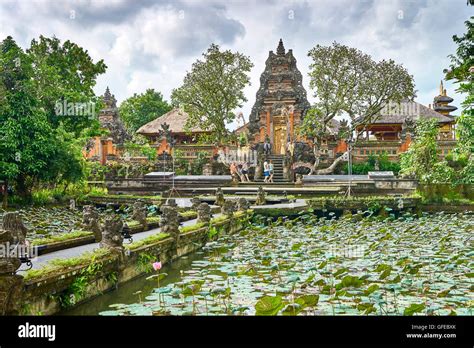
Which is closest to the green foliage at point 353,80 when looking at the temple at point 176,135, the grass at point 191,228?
the temple at point 176,135

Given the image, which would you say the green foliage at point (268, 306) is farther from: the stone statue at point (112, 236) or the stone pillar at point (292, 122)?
the stone pillar at point (292, 122)

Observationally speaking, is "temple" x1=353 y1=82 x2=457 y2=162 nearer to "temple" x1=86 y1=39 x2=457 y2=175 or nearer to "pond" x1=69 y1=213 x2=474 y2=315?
"temple" x1=86 y1=39 x2=457 y2=175

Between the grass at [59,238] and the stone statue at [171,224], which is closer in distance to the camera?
the grass at [59,238]

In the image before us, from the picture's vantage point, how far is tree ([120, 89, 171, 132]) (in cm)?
4419

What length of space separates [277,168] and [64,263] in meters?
20.1

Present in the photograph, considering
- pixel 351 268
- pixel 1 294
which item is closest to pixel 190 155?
pixel 351 268

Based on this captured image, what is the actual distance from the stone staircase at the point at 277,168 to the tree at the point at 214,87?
382 centimetres

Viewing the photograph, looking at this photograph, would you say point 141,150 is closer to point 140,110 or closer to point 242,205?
point 242,205

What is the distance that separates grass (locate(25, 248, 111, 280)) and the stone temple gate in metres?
22.2

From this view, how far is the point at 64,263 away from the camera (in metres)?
5.03

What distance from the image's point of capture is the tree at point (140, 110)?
44188mm

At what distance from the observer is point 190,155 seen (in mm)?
28359

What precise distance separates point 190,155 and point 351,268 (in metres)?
22.6
